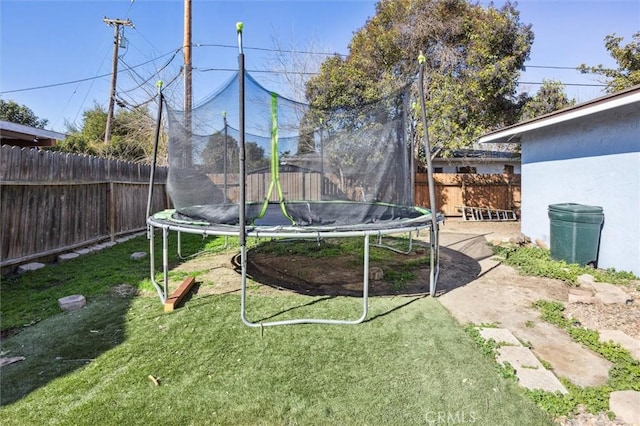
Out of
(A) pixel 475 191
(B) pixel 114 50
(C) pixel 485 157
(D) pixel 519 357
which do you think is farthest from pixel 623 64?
(B) pixel 114 50

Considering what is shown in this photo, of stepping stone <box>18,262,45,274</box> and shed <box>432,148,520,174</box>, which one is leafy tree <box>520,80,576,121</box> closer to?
shed <box>432,148,520,174</box>

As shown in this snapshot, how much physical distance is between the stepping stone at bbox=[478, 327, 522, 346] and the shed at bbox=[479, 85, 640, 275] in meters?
2.70

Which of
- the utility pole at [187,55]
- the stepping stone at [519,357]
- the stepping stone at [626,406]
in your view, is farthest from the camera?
the utility pole at [187,55]

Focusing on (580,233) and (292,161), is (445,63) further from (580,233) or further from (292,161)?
(292,161)

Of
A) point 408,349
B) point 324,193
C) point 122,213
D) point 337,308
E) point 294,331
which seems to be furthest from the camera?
point 122,213

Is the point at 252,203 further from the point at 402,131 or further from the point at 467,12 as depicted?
the point at 467,12

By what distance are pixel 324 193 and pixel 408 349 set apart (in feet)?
5.43

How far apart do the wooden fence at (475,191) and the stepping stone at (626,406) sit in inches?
361

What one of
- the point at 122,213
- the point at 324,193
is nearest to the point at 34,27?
the point at 122,213

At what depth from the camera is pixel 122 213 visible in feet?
21.0

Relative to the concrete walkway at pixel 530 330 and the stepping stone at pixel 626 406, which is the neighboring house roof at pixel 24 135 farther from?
the stepping stone at pixel 626 406

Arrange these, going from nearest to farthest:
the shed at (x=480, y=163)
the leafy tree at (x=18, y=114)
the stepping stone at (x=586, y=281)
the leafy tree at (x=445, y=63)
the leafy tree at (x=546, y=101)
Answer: the stepping stone at (x=586, y=281) < the leafy tree at (x=445, y=63) < the leafy tree at (x=546, y=101) < the shed at (x=480, y=163) < the leafy tree at (x=18, y=114)

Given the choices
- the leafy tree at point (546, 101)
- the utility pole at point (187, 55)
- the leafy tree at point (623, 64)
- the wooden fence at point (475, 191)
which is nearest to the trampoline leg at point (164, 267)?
the utility pole at point (187, 55)

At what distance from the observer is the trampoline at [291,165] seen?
3.14m
